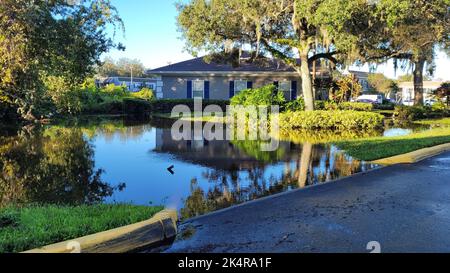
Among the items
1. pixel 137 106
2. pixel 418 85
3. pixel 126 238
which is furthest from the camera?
pixel 418 85

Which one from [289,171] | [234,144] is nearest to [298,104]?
[234,144]

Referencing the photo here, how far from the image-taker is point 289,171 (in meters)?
10.0

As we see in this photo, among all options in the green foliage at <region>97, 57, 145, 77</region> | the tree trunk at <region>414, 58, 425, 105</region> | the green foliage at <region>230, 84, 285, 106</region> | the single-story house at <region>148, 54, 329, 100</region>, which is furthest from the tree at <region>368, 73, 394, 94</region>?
the green foliage at <region>97, 57, 145, 77</region>

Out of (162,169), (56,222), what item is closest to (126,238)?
(56,222)

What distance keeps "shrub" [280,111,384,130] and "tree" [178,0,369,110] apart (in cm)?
197

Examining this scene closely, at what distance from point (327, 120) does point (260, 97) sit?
3.56 meters

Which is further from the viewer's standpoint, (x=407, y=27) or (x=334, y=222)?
(x=407, y=27)

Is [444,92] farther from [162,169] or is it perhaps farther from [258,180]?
[162,169]

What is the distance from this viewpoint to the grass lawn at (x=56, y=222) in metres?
4.73

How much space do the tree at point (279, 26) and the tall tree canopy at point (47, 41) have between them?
976cm

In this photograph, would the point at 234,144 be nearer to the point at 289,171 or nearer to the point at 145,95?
the point at 289,171

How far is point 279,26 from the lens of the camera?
74.5 feet

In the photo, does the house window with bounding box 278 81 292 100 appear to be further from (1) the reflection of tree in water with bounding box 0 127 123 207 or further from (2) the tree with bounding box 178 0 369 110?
(1) the reflection of tree in water with bounding box 0 127 123 207

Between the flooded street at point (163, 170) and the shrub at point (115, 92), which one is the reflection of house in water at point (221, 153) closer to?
the flooded street at point (163, 170)
